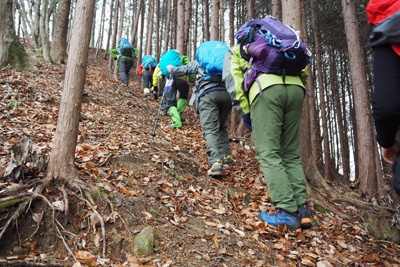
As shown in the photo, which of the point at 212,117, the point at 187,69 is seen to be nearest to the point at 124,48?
the point at 187,69

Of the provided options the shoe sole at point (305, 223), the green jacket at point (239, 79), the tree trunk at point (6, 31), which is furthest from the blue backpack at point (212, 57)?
the tree trunk at point (6, 31)

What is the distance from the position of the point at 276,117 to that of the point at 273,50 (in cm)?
77

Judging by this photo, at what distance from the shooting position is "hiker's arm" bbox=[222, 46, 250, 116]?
3.17m

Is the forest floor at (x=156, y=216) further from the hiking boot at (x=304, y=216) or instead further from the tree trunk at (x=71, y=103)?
the tree trunk at (x=71, y=103)

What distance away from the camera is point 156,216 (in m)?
2.57

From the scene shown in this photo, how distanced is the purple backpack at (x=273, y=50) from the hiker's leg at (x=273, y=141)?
0.22 meters

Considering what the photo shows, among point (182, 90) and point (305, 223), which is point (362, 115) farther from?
point (305, 223)

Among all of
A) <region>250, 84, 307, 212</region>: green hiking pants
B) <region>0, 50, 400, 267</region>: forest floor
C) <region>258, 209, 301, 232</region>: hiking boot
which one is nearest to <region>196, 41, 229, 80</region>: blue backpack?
<region>250, 84, 307, 212</region>: green hiking pants

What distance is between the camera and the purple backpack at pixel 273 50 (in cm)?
282

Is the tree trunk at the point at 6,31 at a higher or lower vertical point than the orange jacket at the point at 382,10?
higher

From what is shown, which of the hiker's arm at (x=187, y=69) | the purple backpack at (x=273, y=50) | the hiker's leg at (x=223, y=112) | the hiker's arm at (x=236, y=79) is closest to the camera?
the purple backpack at (x=273, y=50)

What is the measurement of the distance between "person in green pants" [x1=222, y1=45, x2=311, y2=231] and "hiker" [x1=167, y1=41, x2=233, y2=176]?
0.97 metres

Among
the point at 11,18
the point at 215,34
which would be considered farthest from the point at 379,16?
the point at 11,18

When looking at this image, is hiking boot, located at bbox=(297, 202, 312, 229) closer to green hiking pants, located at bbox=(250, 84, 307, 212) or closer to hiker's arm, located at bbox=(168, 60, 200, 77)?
green hiking pants, located at bbox=(250, 84, 307, 212)
